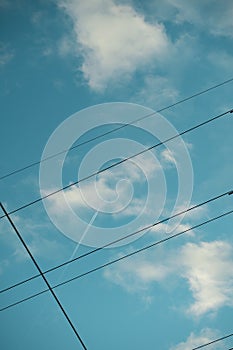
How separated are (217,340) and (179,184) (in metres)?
4.44

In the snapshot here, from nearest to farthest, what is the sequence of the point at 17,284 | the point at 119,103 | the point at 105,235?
the point at 17,284 < the point at 105,235 < the point at 119,103

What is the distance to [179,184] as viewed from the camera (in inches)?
391

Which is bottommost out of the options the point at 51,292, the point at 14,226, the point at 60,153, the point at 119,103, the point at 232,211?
the point at 232,211

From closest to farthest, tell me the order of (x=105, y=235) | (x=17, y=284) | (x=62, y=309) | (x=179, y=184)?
(x=62, y=309)
(x=17, y=284)
(x=179, y=184)
(x=105, y=235)

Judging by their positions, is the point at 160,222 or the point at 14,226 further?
the point at 160,222

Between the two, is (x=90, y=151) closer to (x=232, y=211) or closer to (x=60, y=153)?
(x=60, y=153)

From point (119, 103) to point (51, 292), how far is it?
310 inches

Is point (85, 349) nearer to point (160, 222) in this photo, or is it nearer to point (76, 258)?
point (76, 258)

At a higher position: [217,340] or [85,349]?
[85,349]

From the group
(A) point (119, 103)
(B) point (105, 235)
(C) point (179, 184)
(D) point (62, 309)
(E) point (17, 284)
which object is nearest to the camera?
(D) point (62, 309)

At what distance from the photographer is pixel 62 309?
19.3 ft

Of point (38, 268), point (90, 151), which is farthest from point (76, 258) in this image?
point (90, 151)

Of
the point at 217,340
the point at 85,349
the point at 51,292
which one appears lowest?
the point at 217,340

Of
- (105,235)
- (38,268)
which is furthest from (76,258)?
(105,235)
